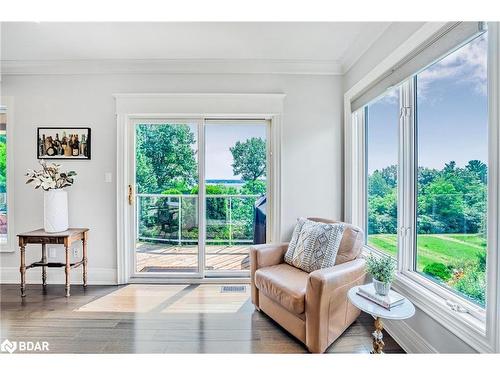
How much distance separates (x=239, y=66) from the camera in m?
2.96

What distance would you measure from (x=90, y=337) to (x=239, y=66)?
298 cm

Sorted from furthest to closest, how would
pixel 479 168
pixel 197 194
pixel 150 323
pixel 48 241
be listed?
pixel 197 194
pixel 48 241
pixel 150 323
pixel 479 168

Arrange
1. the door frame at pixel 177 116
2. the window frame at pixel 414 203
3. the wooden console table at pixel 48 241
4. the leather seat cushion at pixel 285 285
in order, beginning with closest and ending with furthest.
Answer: the window frame at pixel 414 203
the leather seat cushion at pixel 285 285
the wooden console table at pixel 48 241
the door frame at pixel 177 116

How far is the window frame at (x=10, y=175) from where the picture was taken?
2992 mm

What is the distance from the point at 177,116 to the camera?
9.98 feet

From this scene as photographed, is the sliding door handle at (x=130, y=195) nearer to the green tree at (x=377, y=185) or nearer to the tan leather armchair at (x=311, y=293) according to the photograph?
the tan leather armchair at (x=311, y=293)

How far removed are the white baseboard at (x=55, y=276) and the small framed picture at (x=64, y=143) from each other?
1.35 meters

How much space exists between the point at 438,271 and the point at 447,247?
192 millimetres

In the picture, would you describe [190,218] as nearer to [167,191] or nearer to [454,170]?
[167,191]

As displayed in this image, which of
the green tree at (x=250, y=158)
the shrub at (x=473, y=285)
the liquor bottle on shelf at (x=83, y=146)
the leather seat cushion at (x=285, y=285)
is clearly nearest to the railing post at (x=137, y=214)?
the liquor bottle on shelf at (x=83, y=146)

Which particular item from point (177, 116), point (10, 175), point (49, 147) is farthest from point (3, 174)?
point (177, 116)

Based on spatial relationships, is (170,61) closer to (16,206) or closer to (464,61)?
(16,206)

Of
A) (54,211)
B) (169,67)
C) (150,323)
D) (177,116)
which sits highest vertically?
(169,67)
